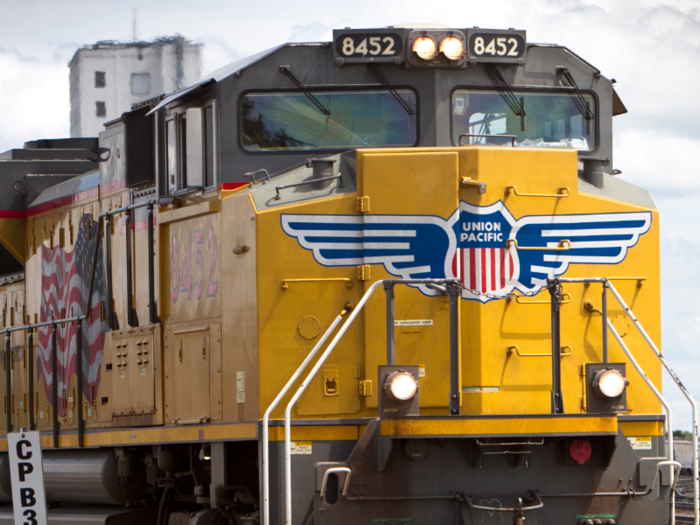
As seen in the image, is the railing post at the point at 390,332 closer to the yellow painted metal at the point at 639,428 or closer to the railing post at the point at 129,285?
the yellow painted metal at the point at 639,428

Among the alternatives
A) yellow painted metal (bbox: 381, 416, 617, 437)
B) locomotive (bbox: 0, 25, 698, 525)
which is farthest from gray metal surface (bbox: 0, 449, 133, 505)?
yellow painted metal (bbox: 381, 416, 617, 437)

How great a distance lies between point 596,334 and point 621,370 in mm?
596

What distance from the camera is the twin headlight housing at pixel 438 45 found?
24.3 feet

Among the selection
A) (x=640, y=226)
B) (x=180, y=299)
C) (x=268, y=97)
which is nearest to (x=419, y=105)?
(x=268, y=97)

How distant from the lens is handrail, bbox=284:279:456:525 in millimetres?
6141

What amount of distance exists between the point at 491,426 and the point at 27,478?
4.24m

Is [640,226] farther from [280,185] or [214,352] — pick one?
[214,352]

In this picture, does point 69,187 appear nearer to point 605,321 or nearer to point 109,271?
point 109,271

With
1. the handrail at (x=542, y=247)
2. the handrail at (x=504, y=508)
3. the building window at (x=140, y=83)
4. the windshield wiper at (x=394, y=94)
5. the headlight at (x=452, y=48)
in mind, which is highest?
the building window at (x=140, y=83)

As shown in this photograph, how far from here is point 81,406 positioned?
30.7 feet

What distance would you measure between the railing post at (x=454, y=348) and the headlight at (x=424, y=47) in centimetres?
186

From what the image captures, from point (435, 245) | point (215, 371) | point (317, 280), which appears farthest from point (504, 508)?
point (215, 371)

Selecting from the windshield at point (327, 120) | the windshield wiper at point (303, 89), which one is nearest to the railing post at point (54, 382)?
the windshield at point (327, 120)

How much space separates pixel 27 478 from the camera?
8.55 metres
